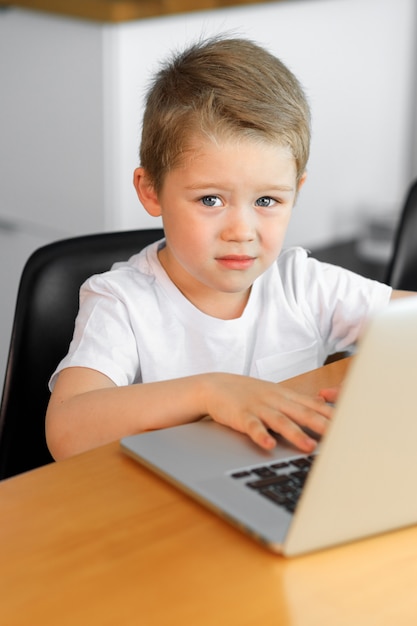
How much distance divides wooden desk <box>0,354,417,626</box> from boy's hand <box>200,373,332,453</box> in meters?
0.10

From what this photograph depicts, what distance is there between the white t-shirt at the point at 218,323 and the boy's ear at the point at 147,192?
53mm

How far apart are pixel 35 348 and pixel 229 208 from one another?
0.26 meters

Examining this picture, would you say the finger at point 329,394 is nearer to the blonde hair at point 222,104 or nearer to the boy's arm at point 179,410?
the boy's arm at point 179,410

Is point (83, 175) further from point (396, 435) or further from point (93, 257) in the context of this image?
point (396, 435)

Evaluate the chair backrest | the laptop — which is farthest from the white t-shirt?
the laptop

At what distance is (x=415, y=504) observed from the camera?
70 cm

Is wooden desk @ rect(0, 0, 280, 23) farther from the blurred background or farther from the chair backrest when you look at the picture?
the chair backrest

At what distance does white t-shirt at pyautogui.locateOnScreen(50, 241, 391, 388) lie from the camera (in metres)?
1.14

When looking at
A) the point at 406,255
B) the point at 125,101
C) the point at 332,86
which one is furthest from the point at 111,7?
the point at 406,255

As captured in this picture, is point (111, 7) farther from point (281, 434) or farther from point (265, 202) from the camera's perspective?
point (281, 434)

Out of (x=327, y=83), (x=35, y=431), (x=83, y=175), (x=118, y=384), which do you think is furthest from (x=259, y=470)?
(x=327, y=83)

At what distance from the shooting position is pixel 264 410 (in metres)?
0.84

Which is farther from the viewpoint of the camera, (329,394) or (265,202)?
(265,202)

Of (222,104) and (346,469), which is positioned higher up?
(222,104)
